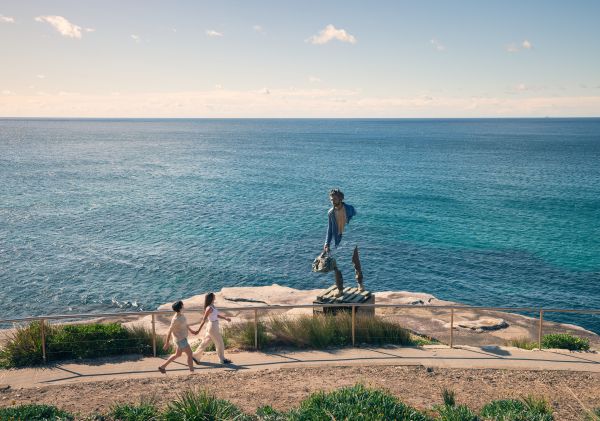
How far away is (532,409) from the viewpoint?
28.9ft

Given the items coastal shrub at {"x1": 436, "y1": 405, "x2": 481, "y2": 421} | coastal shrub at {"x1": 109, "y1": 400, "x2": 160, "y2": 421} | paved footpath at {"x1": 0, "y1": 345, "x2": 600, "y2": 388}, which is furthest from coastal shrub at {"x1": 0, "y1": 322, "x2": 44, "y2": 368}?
coastal shrub at {"x1": 436, "y1": 405, "x2": 481, "y2": 421}

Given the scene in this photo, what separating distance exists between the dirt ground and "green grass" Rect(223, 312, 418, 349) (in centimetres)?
150

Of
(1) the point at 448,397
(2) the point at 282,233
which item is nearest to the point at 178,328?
(1) the point at 448,397

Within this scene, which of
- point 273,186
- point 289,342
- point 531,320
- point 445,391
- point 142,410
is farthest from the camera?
point 273,186

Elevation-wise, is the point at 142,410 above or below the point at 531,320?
above

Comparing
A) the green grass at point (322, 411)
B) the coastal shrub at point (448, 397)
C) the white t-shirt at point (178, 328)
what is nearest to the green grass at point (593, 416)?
the green grass at point (322, 411)

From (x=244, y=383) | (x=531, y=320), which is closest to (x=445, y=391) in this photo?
(x=244, y=383)

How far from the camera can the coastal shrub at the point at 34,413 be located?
8320 mm

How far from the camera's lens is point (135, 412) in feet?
28.1

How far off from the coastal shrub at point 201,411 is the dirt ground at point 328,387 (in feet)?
2.46

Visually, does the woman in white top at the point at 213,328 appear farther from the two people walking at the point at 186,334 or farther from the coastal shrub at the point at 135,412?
the coastal shrub at the point at 135,412

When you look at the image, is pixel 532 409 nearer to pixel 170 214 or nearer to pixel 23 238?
pixel 23 238

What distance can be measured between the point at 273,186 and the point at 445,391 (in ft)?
208

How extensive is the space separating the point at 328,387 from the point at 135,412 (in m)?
3.59
